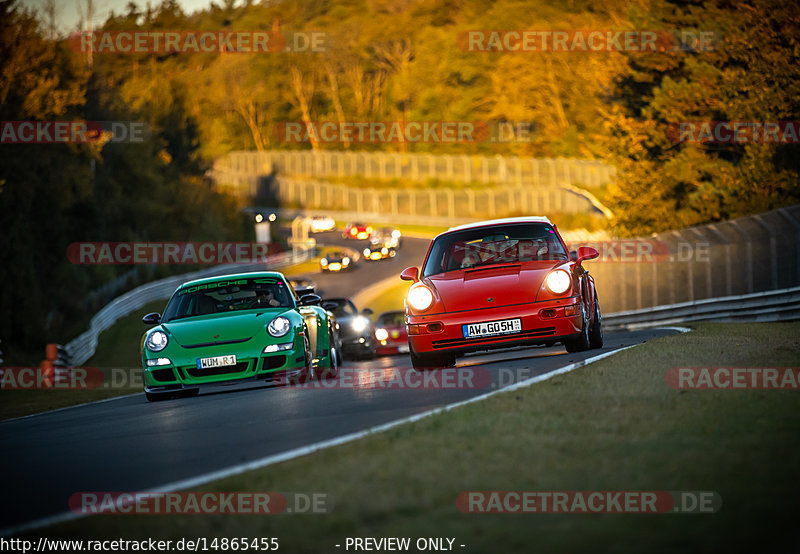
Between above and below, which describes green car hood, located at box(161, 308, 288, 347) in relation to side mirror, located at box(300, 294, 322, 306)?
below

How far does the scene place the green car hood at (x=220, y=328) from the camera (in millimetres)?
13273

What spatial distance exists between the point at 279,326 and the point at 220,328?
697 mm

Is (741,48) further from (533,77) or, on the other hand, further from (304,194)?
(304,194)

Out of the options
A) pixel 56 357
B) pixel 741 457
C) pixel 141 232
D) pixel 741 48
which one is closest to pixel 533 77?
pixel 141 232

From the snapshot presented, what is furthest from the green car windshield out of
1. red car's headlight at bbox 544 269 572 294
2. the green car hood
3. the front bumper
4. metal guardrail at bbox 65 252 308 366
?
metal guardrail at bbox 65 252 308 366

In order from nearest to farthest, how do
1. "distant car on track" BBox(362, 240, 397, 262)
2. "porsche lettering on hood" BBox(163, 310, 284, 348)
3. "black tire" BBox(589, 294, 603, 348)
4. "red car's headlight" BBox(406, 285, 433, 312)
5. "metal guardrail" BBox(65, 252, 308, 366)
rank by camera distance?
"red car's headlight" BBox(406, 285, 433, 312) → "porsche lettering on hood" BBox(163, 310, 284, 348) → "black tire" BBox(589, 294, 603, 348) → "metal guardrail" BBox(65, 252, 308, 366) → "distant car on track" BBox(362, 240, 397, 262)

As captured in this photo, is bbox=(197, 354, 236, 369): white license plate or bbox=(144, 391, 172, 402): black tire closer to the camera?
bbox=(197, 354, 236, 369): white license plate

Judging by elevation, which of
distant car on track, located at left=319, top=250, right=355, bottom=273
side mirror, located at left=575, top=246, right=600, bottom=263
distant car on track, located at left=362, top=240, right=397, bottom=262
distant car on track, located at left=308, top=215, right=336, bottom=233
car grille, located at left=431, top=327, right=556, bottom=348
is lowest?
car grille, located at left=431, top=327, right=556, bottom=348

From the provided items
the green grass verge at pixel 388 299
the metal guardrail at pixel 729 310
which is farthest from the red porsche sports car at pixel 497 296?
the green grass verge at pixel 388 299

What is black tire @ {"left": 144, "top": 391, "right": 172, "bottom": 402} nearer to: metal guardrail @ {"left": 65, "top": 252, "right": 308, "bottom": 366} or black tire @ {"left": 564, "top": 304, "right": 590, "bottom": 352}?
black tire @ {"left": 564, "top": 304, "right": 590, "bottom": 352}

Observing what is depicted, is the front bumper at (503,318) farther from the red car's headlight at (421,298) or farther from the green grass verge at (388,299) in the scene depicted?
the green grass verge at (388,299)

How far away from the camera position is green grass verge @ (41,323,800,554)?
5172mm

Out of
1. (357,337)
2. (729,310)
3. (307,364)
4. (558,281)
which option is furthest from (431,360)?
(357,337)

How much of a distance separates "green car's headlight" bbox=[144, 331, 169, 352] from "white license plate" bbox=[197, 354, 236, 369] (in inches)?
20.9
